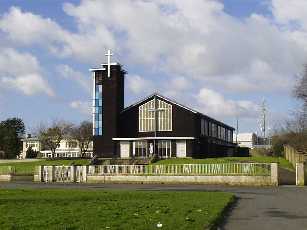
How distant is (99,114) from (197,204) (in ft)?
209

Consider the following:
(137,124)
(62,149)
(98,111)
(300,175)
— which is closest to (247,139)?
(62,149)

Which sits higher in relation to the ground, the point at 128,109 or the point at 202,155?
the point at 128,109

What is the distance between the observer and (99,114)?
268 feet

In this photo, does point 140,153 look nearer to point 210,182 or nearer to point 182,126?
point 182,126

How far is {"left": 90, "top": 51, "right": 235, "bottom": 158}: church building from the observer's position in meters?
79.6

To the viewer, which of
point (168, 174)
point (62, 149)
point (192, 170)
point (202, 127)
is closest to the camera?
point (192, 170)

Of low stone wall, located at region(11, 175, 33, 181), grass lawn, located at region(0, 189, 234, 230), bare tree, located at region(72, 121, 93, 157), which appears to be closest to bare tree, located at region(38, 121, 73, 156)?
bare tree, located at region(72, 121, 93, 157)

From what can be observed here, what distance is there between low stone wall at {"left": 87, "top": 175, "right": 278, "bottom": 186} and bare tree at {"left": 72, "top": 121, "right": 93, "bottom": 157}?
8196 cm

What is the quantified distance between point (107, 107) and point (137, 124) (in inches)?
194

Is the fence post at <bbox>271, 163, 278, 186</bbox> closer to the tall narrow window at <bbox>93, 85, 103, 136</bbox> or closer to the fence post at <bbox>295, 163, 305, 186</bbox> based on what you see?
the fence post at <bbox>295, 163, 305, 186</bbox>

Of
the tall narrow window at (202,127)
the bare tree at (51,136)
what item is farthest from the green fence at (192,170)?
Result: the bare tree at (51,136)

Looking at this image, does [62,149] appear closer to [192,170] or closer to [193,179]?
[192,170]

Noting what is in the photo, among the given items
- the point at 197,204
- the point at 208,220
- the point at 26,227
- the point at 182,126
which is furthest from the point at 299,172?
the point at 182,126

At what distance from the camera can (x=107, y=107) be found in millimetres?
81125
